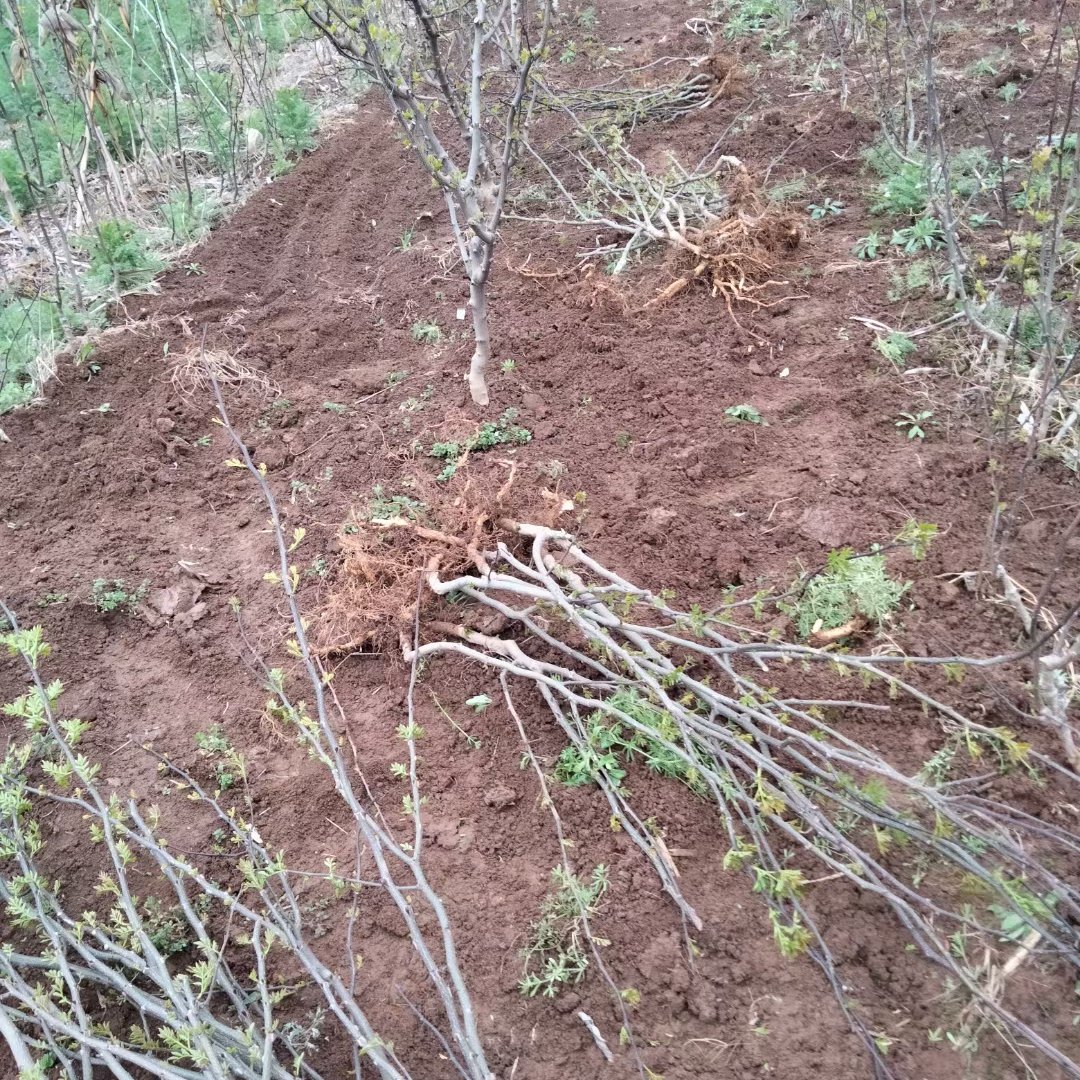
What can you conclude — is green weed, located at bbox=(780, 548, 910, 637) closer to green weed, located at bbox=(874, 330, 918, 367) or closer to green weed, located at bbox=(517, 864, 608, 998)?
green weed, located at bbox=(517, 864, 608, 998)

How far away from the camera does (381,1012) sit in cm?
200

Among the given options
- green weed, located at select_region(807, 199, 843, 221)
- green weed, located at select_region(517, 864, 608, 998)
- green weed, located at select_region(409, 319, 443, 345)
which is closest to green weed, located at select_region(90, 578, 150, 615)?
green weed, located at select_region(409, 319, 443, 345)

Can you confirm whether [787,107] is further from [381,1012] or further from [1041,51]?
[381,1012]

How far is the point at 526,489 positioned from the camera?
322cm

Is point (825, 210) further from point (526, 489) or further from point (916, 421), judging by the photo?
point (526, 489)

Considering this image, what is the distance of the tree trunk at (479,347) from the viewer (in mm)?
3537

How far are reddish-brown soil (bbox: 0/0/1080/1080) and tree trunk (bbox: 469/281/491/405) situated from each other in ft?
0.27

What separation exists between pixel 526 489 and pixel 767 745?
1.42 metres

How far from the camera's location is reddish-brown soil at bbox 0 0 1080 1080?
1.92 metres

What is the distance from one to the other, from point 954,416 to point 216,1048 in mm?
3168

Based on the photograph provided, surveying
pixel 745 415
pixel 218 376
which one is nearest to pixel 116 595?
pixel 218 376

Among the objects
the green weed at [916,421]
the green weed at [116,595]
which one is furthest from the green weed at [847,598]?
the green weed at [116,595]

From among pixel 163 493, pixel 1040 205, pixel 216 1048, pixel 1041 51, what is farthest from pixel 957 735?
pixel 1041 51

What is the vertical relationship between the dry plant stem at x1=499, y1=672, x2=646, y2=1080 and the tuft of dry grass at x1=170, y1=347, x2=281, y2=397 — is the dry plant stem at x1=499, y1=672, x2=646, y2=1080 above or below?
below
